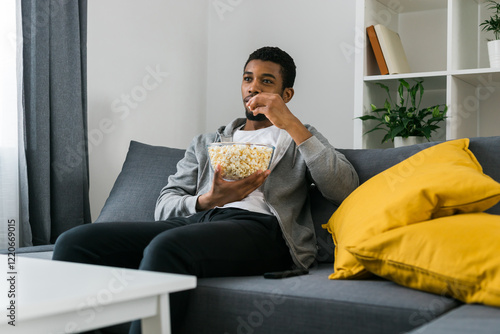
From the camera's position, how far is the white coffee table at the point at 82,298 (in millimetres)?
787

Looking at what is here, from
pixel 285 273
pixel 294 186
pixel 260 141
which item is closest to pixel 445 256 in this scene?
pixel 285 273

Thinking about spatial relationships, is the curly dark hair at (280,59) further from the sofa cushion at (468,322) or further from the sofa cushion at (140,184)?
the sofa cushion at (468,322)

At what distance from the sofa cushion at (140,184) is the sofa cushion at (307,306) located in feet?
2.38

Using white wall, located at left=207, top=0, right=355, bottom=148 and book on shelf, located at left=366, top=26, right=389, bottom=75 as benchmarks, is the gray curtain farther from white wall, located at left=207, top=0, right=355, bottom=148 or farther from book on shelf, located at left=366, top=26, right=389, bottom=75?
book on shelf, located at left=366, top=26, right=389, bottom=75

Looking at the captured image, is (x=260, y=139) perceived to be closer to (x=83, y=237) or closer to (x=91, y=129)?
(x=83, y=237)

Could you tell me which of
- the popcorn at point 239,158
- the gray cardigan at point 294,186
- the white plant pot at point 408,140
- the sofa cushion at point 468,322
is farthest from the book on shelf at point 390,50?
the sofa cushion at point 468,322

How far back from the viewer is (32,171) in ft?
7.47

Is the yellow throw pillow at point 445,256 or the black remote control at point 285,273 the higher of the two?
the yellow throw pillow at point 445,256

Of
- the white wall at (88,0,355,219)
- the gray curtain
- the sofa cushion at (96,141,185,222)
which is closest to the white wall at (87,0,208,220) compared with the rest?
the white wall at (88,0,355,219)

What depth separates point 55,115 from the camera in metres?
2.36

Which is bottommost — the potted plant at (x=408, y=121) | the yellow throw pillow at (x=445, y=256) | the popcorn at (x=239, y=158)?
the yellow throw pillow at (x=445, y=256)

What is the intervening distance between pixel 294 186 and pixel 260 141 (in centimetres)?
23

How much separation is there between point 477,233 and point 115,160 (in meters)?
2.02

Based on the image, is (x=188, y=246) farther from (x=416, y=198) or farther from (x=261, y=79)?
(x=261, y=79)
